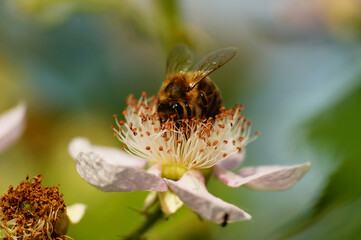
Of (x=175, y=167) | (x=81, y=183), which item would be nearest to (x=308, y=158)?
(x=175, y=167)

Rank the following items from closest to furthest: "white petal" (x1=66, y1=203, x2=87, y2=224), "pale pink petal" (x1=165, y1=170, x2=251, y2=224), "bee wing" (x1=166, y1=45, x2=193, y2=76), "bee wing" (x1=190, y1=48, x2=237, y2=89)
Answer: "pale pink petal" (x1=165, y1=170, x2=251, y2=224)
"white petal" (x1=66, y1=203, x2=87, y2=224)
"bee wing" (x1=190, y1=48, x2=237, y2=89)
"bee wing" (x1=166, y1=45, x2=193, y2=76)

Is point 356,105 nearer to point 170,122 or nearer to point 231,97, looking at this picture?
point 170,122

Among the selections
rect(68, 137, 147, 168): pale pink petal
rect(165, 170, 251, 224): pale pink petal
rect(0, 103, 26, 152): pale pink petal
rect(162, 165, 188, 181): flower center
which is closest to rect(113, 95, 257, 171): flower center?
rect(162, 165, 188, 181): flower center

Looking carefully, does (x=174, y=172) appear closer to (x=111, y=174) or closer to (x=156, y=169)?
(x=156, y=169)

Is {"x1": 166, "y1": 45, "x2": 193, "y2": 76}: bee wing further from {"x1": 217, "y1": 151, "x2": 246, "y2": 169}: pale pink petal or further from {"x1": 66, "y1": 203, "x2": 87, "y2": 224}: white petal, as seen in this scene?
{"x1": 66, "y1": 203, "x2": 87, "y2": 224}: white petal

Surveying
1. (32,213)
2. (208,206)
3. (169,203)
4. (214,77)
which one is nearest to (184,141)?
(169,203)

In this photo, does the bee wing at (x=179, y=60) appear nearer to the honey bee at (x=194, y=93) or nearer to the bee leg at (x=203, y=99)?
the honey bee at (x=194, y=93)

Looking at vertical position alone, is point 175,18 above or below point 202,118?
above
